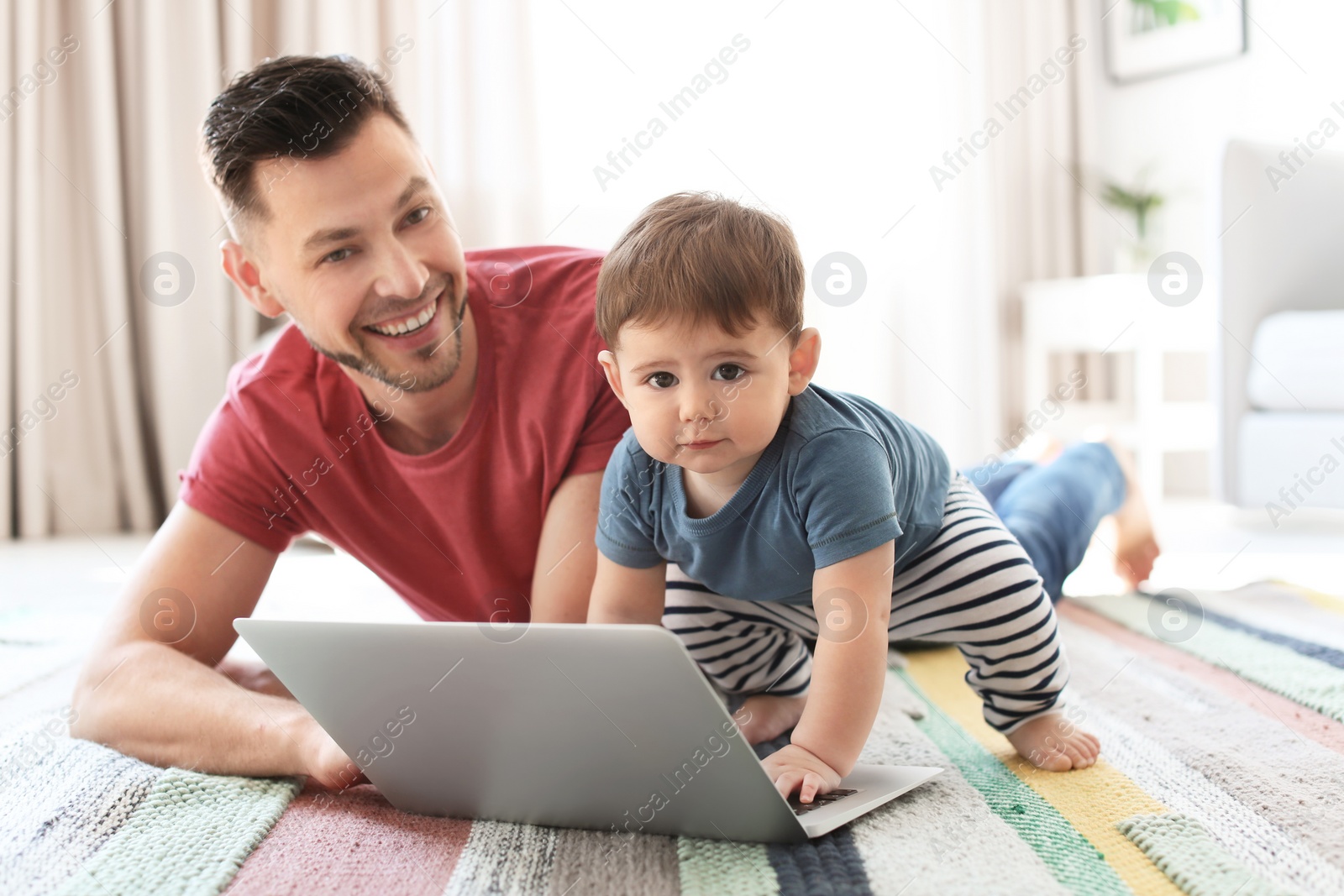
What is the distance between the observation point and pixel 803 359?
838mm

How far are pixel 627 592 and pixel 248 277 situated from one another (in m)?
0.59

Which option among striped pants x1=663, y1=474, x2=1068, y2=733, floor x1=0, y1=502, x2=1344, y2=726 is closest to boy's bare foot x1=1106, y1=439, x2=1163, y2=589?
floor x1=0, y1=502, x2=1344, y2=726

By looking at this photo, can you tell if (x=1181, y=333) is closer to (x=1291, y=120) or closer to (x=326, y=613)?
(x=1291, y=120)

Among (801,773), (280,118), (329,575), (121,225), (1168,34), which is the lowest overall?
(329,575)

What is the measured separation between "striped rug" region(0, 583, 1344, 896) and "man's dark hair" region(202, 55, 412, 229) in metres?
0.56

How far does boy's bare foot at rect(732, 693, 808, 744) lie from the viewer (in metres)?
1.04

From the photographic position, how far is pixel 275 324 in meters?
2.96

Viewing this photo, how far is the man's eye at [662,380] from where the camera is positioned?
2.66 ft

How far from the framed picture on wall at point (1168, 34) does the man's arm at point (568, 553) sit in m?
3.07

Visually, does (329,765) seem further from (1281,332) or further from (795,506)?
(1281,332)

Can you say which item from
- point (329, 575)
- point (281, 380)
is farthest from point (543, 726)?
point (329, 575)

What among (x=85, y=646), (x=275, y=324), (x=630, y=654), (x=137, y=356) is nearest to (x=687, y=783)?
(x=630, y=654)

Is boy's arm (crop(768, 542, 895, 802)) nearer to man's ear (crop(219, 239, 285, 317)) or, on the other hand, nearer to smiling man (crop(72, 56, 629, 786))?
smiling man (crop(72, 56, 629, 786))

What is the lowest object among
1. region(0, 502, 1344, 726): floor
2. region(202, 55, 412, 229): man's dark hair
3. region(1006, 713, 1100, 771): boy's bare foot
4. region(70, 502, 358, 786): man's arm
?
region(0, 502, 1344, 726): floor
